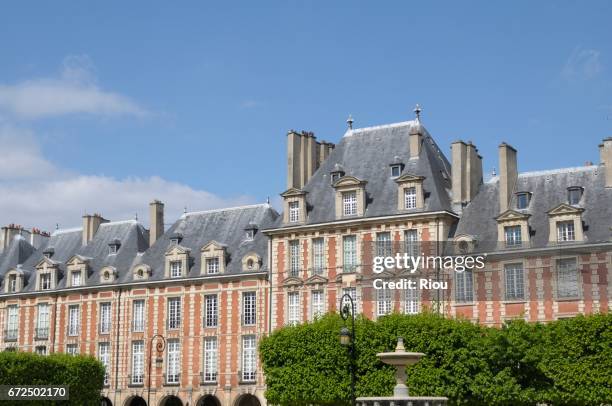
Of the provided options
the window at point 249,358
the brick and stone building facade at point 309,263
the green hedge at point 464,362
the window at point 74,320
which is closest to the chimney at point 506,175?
the brick and stone building facade at point 309,263

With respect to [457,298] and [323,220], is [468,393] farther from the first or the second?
[323,220]

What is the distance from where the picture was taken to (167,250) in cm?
4891

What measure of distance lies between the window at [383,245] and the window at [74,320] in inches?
665

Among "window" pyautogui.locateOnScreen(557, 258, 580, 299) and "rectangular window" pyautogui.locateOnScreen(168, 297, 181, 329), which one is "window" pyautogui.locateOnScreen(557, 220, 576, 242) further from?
"rectangular window" pyautogui.locateOnScreen(168, 297, 181, 329)

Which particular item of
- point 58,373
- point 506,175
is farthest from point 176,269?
point 506,175

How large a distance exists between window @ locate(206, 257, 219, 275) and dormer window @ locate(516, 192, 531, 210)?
46.1ft

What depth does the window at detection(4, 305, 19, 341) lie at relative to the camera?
174 feet

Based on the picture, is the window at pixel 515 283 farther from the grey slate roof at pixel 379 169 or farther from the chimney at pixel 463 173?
the chimney at pixel 463 173

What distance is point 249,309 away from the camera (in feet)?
150

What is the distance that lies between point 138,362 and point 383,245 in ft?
45.8

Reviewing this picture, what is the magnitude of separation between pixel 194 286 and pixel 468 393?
54.3 ft

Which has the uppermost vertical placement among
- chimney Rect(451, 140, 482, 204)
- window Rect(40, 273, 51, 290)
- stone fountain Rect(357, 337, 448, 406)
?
chimney Rect(451, 140, 482, 204)

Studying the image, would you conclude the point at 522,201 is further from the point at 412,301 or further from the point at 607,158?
the point at 412,301

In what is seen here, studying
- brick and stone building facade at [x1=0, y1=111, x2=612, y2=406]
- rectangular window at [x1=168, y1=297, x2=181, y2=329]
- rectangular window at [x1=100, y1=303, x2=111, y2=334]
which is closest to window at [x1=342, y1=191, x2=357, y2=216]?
brick and stone building facade at [x1=0, y1=111, x2=612, y2=406]
